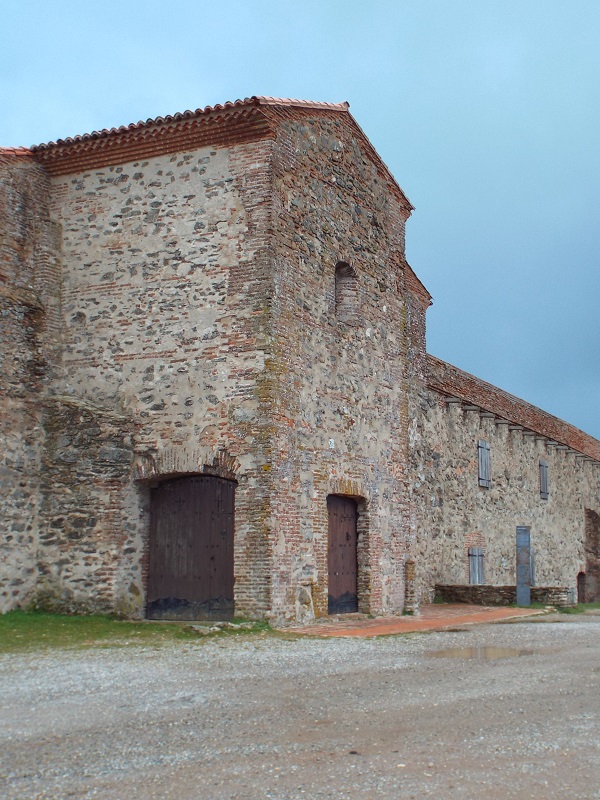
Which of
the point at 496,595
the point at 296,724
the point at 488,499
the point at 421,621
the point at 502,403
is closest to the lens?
the point at 296,724

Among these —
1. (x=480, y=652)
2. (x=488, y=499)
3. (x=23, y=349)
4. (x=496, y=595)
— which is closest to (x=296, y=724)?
(x=480, y=652)

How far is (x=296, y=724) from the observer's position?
589 cm


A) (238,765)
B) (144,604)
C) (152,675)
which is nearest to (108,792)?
(238,765)

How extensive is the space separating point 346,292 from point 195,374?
3.24 metres

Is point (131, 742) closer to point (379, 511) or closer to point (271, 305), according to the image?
point (271, 305)

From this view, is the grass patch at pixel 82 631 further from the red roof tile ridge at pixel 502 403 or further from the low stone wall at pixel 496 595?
the red roof tile ridge at pixel 502 403

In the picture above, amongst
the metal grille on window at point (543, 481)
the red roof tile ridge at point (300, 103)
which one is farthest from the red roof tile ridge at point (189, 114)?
the metal grille on window at point (543, 481)

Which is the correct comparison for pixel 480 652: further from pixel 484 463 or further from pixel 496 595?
pixel 484 463

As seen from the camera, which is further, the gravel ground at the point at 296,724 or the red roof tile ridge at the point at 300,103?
the red roof tile ridge at the point at 300,103

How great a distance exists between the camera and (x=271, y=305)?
12.4m

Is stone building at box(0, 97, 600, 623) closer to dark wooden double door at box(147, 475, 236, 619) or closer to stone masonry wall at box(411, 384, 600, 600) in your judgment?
dark wooden double door at box(147, 475, 236, 619)

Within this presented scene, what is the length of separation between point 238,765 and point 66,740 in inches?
48.8

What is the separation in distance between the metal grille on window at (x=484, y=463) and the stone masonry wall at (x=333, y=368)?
19.4 ft

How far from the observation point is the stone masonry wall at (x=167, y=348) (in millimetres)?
12227
